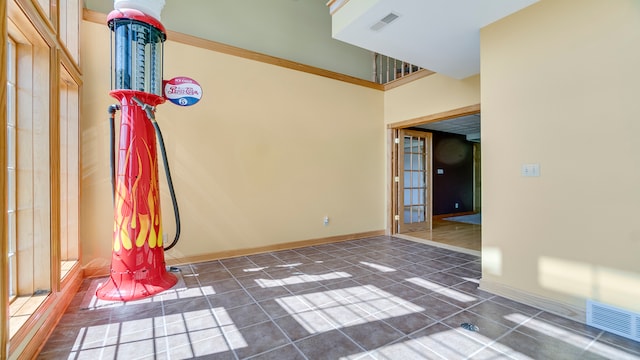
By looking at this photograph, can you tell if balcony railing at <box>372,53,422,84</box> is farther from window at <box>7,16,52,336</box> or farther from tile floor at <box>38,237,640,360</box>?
window at <box>7,16,52,336</box>

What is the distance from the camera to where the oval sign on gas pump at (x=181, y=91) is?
2719 millimetres

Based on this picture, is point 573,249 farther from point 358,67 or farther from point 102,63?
point 102,63

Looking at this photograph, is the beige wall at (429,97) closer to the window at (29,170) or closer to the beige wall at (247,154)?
the beige wall at (247,154)

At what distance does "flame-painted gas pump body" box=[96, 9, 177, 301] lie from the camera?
246 centimetres

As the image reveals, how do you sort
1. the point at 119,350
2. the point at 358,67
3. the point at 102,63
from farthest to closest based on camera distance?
the point at 358,67 → the point at 102,63 → the point at 119,350

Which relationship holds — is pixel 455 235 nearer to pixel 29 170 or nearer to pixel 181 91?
pixel 181 91

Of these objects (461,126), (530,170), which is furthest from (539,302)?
(461,126)

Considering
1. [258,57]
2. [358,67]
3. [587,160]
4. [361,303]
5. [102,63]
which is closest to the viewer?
[587,160]

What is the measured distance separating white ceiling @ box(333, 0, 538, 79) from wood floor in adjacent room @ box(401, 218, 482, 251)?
264 cm

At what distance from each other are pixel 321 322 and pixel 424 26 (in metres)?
2.86

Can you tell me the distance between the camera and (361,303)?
242 cm

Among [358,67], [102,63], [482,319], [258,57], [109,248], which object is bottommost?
[482,319]

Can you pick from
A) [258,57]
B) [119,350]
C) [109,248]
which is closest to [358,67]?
[258,57]

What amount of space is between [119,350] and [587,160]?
350 centimetres
